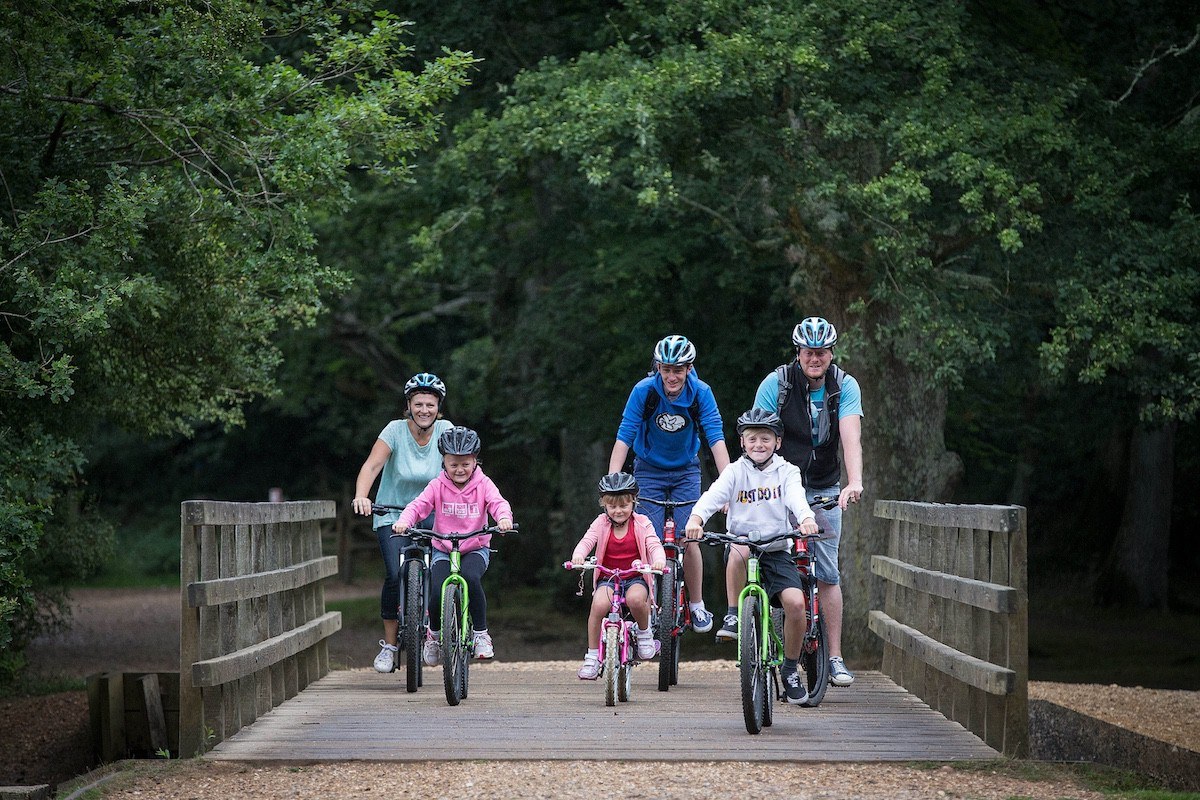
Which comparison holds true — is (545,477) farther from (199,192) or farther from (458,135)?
(199,192)

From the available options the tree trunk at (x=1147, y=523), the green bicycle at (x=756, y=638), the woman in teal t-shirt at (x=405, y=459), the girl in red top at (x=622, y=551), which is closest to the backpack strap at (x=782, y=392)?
the girl in red top at (x=622, y=551)

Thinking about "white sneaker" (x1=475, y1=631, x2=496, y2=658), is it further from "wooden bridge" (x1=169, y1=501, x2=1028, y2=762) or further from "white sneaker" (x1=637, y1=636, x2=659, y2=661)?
"white sneaker" (x1=637, y1=636, x2=659, y2=661)

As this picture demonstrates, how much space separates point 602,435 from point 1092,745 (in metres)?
12.2

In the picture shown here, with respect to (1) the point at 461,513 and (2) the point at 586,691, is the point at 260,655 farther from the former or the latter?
(2) the point at 586,691

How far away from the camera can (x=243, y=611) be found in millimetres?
8695

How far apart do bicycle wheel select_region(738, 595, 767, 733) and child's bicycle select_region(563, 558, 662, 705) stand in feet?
3.18

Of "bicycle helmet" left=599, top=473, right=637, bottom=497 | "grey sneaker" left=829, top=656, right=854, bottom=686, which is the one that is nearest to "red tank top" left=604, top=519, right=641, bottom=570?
"bicycle helmet" left=599, top=473, right=637, bottom=497

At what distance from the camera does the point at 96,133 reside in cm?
1202

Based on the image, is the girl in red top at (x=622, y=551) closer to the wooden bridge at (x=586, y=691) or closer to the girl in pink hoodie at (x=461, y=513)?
the wooden bridge at (x=586, y=691)

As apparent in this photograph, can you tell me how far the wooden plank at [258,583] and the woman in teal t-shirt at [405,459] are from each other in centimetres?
54

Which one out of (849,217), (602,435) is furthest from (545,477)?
(849,217)

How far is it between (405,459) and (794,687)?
296cm

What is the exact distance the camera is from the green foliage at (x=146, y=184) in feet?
34.2

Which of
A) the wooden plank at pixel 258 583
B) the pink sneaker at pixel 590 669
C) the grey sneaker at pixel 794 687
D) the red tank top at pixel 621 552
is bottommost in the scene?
the grey sneaker at pixel 794 687
